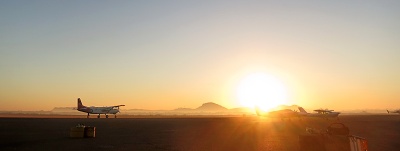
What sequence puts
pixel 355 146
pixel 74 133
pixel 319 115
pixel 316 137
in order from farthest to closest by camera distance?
pixel 319 115 < pixel 74 133 < pixel 316 137 < pixel 355 146

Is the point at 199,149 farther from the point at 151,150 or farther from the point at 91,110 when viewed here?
the point at 91,110

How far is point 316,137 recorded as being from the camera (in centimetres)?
1266

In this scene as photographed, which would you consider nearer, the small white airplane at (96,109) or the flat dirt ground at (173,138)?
the flat dirt ground at (173,138)

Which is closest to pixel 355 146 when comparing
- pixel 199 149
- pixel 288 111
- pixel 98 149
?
pixel 199 149

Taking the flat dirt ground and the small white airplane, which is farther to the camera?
the small white airplane

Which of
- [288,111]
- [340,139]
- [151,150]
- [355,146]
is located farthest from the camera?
[288,111]

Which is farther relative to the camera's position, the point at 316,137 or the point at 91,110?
the point at 91,110

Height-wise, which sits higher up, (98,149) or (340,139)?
(340,139)

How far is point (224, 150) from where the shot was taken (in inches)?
703

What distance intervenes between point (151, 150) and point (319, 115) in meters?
67.3

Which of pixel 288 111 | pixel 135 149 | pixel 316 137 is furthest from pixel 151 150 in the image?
pixel 288 111

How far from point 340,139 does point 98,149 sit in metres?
13.7

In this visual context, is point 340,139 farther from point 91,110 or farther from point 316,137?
point 91,110

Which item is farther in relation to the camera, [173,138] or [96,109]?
[96,109]
